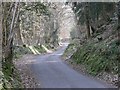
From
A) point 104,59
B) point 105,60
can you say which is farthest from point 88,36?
point 105,60

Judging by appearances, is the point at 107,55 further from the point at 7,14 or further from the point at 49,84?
the point at 7,14

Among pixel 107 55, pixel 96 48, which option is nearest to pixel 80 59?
pixel 96 48

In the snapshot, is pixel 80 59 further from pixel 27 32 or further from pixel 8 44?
pixel 27 32

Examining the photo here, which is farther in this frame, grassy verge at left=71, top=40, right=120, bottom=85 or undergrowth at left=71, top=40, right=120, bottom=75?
undergrowth at left=71, top=40, right=120, bottom=75

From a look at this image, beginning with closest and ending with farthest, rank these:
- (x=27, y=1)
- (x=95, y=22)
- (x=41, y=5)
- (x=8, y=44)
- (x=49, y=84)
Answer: (x=49, y=84) → (x=8, y=44) → (x=27, y=1) → (x=41, y=5) → (x=95, y=22)

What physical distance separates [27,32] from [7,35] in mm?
37923

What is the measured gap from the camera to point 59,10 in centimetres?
5528

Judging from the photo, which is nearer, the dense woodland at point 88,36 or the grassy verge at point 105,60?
the grassy verge at point 105,60

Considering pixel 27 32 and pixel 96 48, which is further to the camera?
pixel 27 32

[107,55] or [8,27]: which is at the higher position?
[8,27]

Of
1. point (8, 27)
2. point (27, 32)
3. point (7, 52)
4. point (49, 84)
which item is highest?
point (8, 27)

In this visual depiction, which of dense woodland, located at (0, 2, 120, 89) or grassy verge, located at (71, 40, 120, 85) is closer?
grassy verge, located at (71, 40, 120, 85)

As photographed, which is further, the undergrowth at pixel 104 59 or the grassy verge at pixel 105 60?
the undergrowth at pixel 104 59

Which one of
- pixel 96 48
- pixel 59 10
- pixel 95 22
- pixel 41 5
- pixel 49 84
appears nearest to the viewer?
pixel 49 84
